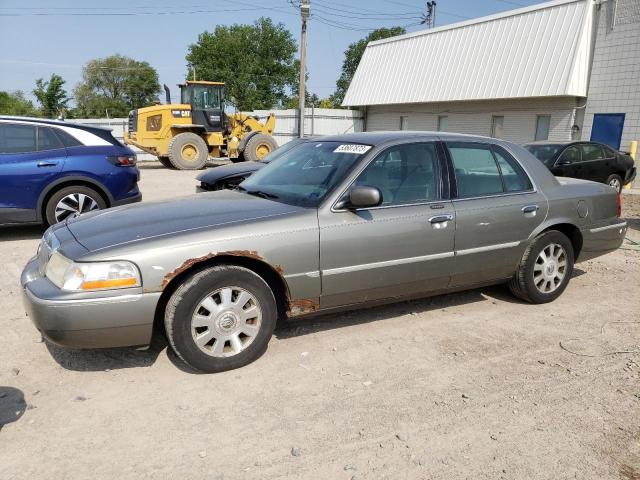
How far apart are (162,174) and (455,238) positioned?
14.9 meters

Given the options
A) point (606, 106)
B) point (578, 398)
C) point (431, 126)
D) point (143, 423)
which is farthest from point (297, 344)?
point (431, 126)

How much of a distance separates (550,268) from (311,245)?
2.55m

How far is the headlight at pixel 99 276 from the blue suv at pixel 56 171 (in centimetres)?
447

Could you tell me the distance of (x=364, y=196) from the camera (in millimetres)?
3684

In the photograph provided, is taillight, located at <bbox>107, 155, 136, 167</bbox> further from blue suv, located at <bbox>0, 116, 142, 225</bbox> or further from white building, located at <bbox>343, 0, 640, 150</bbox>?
white building, located at <bbox>343, 0, 640, 150</bbox>

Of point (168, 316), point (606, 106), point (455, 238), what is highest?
point (606, 106)

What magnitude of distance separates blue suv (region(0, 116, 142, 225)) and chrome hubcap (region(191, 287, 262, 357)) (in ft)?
15.6

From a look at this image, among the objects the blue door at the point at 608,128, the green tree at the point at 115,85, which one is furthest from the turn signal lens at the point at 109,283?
the green tree at the point at 115,85

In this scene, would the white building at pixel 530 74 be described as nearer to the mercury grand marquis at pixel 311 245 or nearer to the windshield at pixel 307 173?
the mercury grand marquis at pixel 311 245

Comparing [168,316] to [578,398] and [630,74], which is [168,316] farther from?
[630,74]

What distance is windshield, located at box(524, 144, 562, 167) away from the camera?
38.3ft

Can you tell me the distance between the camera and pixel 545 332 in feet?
14.2

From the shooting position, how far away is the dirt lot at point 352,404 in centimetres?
263

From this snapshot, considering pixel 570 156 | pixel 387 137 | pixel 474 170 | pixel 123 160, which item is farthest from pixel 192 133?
pixel 474 170
